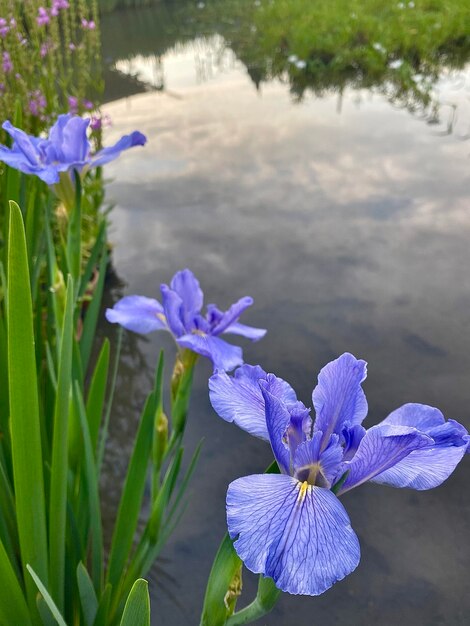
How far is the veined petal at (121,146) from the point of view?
1.10 meters

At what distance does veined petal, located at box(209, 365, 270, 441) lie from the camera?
1.96 ft

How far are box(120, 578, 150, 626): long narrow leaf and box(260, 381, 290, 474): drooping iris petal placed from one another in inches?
7.2

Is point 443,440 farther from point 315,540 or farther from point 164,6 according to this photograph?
point 164,6

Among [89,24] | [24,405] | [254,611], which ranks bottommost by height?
[254,611]

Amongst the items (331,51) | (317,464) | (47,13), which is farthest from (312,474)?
(331,51)


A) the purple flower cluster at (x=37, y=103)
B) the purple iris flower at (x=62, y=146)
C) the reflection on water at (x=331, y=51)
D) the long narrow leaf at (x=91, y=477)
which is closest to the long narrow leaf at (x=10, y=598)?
the long narrow leaf at (x=91, y=477)

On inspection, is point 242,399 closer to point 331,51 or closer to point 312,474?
point 312,474

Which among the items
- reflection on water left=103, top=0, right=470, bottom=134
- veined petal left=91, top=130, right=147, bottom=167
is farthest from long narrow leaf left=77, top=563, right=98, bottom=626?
reflection on water left=103, top=0, right=470, bottom=134

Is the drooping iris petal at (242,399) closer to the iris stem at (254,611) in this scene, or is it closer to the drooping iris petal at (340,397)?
the drooping iris petal at (340,397)

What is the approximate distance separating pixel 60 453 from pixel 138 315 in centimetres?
35

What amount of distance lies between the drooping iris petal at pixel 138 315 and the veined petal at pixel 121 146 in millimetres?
293

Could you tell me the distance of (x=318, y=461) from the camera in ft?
1.89

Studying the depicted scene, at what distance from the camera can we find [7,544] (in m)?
0.91

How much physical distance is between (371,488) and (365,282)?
121cm
